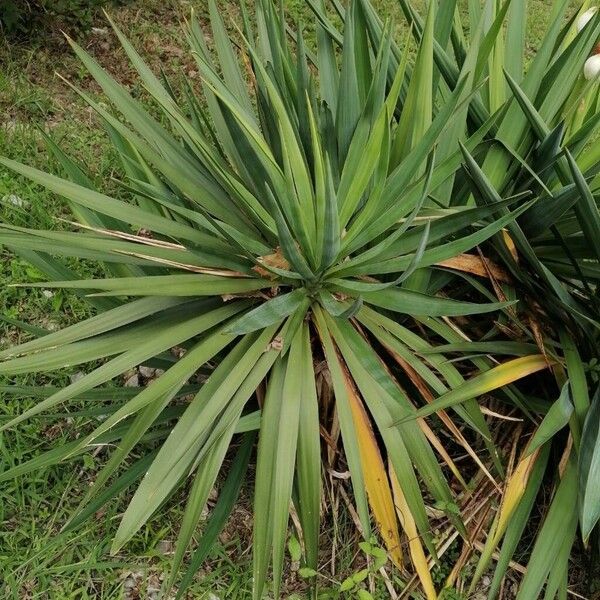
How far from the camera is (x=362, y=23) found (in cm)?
214

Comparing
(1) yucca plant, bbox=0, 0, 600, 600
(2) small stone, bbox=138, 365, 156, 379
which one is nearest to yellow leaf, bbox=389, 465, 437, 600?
(1) yucca plant, bbox=0, 0, 600, 600

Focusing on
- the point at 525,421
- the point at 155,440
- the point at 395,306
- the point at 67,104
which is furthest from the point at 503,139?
the point at 67,104

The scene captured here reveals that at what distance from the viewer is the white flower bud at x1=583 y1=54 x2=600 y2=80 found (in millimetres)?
1961

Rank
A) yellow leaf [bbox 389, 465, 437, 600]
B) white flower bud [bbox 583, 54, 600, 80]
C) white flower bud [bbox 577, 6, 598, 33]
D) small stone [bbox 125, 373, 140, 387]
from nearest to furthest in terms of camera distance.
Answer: yellow leaf [bbox 389, 465, 437, 600], white flower bud [bbox 583, 54, 600, 80], white flower bud [bbox 577, 6, 598, 33], small stone [bbox 125, 373, 140, 387]

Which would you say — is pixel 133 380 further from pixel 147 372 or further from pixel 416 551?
pixel 416 551

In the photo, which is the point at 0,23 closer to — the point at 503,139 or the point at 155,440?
the point at 155,440

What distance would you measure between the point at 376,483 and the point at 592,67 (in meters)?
1.30

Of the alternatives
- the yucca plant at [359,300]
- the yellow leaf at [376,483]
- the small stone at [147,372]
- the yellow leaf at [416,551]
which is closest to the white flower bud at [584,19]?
the yucca plant at [359,300]

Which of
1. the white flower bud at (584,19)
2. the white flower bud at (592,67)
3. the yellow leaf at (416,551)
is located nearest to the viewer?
the yellow leaf at (416,551)

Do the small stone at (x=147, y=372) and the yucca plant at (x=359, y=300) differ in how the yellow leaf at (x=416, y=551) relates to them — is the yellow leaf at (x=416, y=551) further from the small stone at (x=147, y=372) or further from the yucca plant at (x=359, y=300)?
the small stone at (x=147, y=372)

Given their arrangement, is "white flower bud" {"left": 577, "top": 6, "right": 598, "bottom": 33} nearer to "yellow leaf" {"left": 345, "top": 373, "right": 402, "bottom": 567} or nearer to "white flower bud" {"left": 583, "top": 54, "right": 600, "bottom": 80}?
"white flower bud" {"left": 583, "top": 54, "right": 600, "bottom": 80}

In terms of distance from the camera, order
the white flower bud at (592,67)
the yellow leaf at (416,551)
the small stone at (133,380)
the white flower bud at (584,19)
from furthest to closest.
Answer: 1. the small stone at (133,380)
2. the white flower bud at (584,19)
3. the white flower bud at (592,67)
4. the yellow leaf at (416,551)

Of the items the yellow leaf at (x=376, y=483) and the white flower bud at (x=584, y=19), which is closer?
the yellow leaf at (x=376, y=483)

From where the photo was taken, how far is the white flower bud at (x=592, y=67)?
1.96 meters
